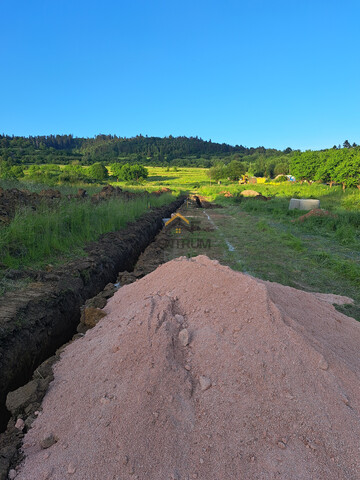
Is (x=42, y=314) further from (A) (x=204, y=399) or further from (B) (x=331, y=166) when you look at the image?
(B) (x=331, y=166)

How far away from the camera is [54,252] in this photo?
5066 millimetres

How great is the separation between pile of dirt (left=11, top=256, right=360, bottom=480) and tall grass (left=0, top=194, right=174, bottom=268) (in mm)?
2457

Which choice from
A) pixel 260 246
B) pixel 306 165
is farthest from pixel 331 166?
pixel 260 246

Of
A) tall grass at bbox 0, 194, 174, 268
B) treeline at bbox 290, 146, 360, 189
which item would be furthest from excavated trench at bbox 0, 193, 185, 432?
treeline at bbox 290, 146, 360, 189

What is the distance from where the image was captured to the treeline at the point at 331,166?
30172 millimetres

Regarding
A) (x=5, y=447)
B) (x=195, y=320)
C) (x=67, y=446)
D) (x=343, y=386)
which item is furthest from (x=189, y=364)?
(x=5, y=447)

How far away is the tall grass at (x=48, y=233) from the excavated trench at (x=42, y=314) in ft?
1.87

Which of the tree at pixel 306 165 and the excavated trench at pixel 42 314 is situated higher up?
the tree at pixel 306 165

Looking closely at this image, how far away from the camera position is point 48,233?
5.30 meters

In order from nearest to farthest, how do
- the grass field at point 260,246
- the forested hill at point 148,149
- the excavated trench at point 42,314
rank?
the excavated trench at point 42,314 → the grass field at point 260,246 → the forested hill at point 148,149

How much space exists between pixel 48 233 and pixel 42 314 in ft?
8.67

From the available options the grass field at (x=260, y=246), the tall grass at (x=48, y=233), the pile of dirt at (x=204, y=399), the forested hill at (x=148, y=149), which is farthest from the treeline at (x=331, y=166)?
the forested hill at (x=148, y=149)

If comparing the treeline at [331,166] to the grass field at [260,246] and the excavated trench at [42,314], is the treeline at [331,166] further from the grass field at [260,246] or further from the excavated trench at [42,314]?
the excavated trench at [42,314]

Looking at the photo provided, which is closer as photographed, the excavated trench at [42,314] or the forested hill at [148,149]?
the excavated trench at [42,314]
